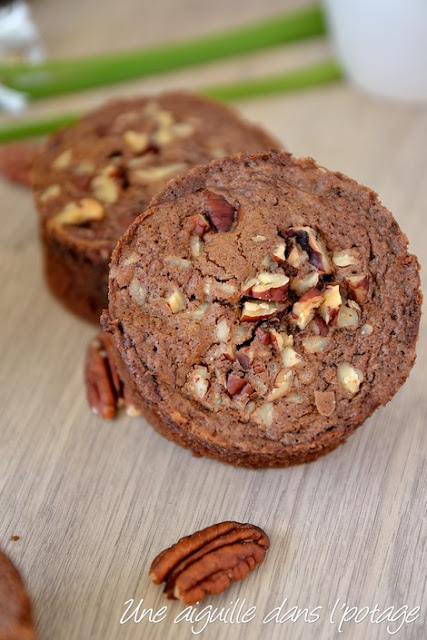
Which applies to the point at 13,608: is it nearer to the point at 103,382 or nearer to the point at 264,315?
the point at 103,382

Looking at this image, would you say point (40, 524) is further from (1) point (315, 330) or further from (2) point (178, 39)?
(2) point (178, 39)

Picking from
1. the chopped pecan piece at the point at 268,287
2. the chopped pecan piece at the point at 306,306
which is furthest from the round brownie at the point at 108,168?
the chopped pecan piece at the point at 306,306

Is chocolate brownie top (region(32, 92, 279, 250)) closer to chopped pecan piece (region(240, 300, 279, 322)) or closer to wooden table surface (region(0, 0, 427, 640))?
wooden table surface (region(0, 0, 427, 640))

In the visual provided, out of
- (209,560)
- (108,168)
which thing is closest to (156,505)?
(209,560)

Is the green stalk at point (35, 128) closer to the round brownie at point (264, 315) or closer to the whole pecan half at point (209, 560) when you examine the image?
the round brownie at point (264, 315)

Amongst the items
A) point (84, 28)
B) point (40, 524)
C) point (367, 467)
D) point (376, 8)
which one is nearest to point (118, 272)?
point (40, 524)

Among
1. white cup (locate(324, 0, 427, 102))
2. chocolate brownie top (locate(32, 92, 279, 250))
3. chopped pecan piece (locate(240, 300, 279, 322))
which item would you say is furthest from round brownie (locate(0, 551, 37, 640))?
white cup (locate(324, 0, 427, 102))

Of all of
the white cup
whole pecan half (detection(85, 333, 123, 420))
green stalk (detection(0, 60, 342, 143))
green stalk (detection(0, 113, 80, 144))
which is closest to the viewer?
whole pecan half (detection(85, 333, 123, 420))
